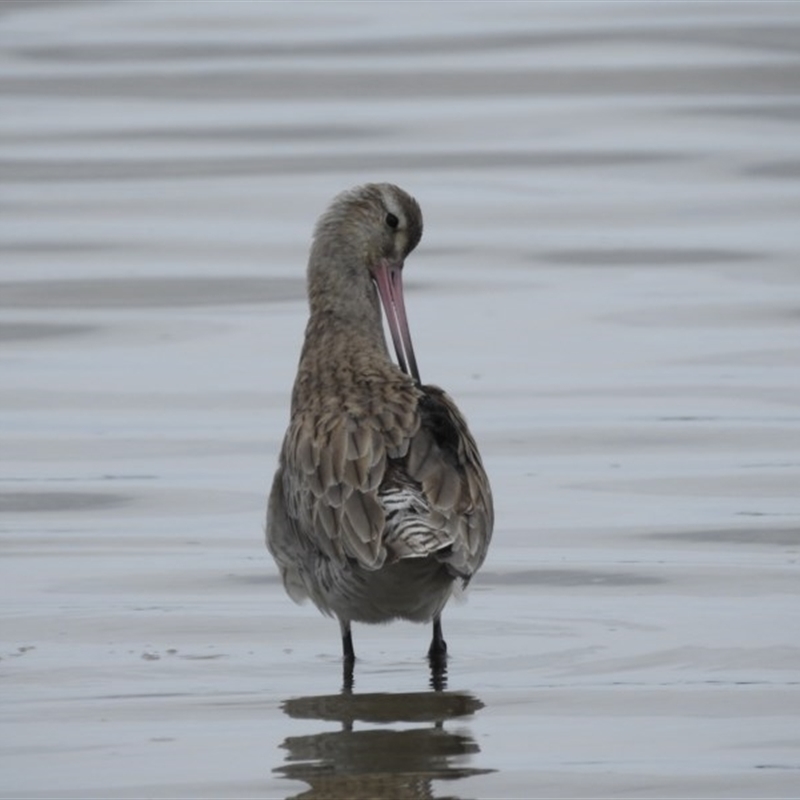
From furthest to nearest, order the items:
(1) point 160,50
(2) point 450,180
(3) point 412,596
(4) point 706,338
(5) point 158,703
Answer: (1) point 160,50 → (2) point 450,180 → (4) point 706,338 → (3) point 412,596 → (5) point 158,703

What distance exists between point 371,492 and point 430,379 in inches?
171

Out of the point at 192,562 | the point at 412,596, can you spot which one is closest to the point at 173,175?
the point at 192,562

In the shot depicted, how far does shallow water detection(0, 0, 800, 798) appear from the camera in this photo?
7.50m

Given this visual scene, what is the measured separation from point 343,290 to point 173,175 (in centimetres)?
791

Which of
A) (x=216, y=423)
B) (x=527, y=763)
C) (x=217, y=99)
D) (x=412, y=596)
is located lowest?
(x=527, y=763)

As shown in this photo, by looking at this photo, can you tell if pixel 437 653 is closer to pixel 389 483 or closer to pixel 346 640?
pixel 346 640

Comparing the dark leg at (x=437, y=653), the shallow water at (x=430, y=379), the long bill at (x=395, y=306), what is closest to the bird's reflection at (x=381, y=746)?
the shallow water at (x=430, y=379)

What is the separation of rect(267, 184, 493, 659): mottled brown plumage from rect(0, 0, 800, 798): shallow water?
0.26 metres

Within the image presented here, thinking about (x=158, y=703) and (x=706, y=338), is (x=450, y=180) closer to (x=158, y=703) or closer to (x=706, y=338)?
(x=706, y=338)

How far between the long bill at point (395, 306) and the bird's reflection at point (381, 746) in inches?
81.2

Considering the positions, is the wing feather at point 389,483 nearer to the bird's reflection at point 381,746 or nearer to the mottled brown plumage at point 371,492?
the mottled brown plumage at point 371,492

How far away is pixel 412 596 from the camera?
8.46m

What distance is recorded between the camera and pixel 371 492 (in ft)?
27.4

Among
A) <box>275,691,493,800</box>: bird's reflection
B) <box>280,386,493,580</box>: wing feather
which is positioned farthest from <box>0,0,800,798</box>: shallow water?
<box>280,386,493,580</box>: wing feather
